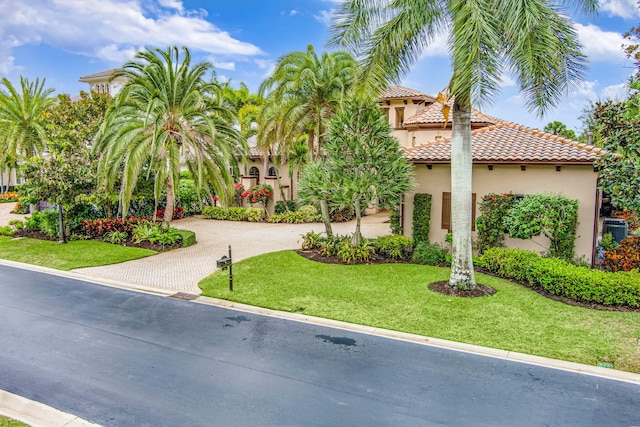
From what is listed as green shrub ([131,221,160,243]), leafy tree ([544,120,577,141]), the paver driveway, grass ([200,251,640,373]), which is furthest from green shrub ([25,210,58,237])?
leafy tree ([544,120,577,141])

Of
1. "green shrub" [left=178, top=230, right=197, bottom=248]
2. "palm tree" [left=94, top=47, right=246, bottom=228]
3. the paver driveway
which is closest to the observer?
the paver driveway

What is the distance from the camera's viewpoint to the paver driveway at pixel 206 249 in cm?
1459

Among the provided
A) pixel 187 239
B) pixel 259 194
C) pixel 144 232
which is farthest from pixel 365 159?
pixel 259 194

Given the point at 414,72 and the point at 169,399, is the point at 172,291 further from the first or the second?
the point at 414,72

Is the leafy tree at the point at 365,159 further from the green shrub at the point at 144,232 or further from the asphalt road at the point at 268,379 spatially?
the green shrub at the point at 144,232

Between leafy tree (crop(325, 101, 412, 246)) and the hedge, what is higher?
leafy tree (crop(325, 101, 412, 246))

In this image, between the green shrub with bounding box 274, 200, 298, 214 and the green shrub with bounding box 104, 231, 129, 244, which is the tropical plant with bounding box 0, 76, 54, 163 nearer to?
the green shrub with bounding box 104, 231, 129, 244

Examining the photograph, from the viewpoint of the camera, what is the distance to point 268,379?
25.5ft

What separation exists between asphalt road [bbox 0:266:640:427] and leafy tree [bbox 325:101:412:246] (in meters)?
6.53

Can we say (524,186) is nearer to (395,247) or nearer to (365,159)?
(395,247)

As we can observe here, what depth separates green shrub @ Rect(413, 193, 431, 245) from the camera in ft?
54.6

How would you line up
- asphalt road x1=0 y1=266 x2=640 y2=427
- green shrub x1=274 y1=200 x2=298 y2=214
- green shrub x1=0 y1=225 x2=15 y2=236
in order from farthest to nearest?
green shrub x1=274 y1=200 x2=298 y2=214, green shrub x1=0 y1=225 x2=15 y2=236, asphalt road x1=0 y1=266 x2=640 y2=427

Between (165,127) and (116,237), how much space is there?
531 cm

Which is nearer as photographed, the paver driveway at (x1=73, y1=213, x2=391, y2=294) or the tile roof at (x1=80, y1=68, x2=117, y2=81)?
the paver driveway at (x1=73, y1=213, x2=391, y2=294)
